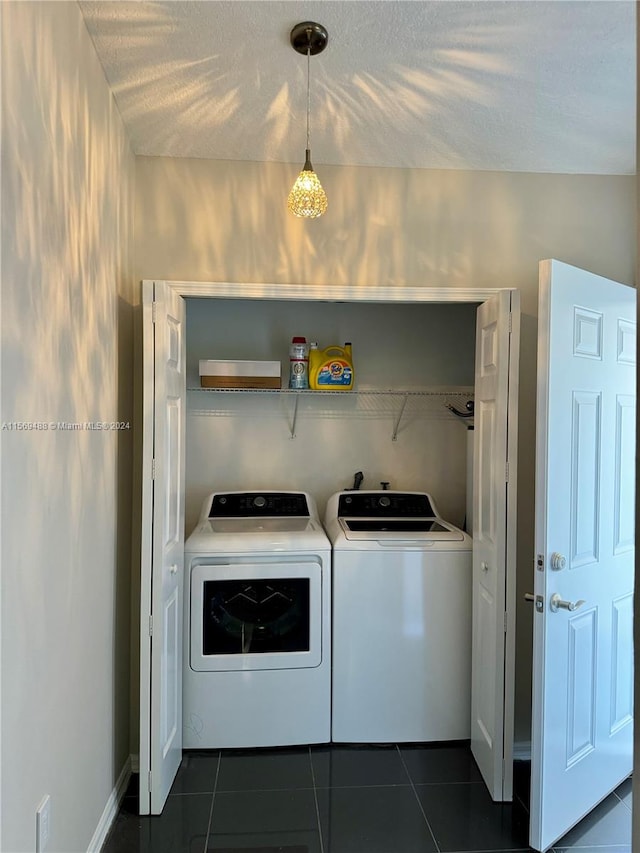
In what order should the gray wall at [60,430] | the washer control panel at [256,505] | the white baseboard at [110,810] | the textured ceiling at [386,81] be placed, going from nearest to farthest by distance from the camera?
the gray wall at [60,430] → the textured ceiling at [386,81] → the white baseboard at [110,810] → the washer control panel at [256,505]

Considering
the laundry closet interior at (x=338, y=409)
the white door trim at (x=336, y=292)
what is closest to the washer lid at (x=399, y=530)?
the laundry closet interior at (x=338, y=409)

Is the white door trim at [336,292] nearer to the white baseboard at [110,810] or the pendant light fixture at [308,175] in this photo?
the pendant light fixture at [308,175]

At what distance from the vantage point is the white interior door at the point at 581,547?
200 centimetres

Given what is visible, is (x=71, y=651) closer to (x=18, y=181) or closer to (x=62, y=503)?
(x=62, y=503)

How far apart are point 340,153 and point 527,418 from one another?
1.39 m

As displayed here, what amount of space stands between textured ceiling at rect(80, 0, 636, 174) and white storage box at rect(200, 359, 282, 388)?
2.96 feet

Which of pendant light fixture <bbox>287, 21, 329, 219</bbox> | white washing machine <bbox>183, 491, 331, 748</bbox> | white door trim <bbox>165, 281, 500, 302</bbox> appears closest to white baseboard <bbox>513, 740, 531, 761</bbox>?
white washing machine <bbox>183, 491, 331, 748</bbox>

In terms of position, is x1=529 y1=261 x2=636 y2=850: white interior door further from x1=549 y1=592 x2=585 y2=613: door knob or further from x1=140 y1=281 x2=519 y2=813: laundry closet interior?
x1=140 y1=281 x2=519 y2=813: laundry closet interior

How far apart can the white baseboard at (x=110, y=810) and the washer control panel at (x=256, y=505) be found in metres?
1.12

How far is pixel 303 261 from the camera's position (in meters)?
2.56

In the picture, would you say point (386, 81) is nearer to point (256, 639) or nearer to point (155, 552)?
point (155, 552)

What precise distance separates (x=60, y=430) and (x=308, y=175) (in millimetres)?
1013

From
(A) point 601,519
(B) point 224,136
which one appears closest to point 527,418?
(A) point 601,519

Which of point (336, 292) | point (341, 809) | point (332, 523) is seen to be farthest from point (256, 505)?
point (341, 809)
